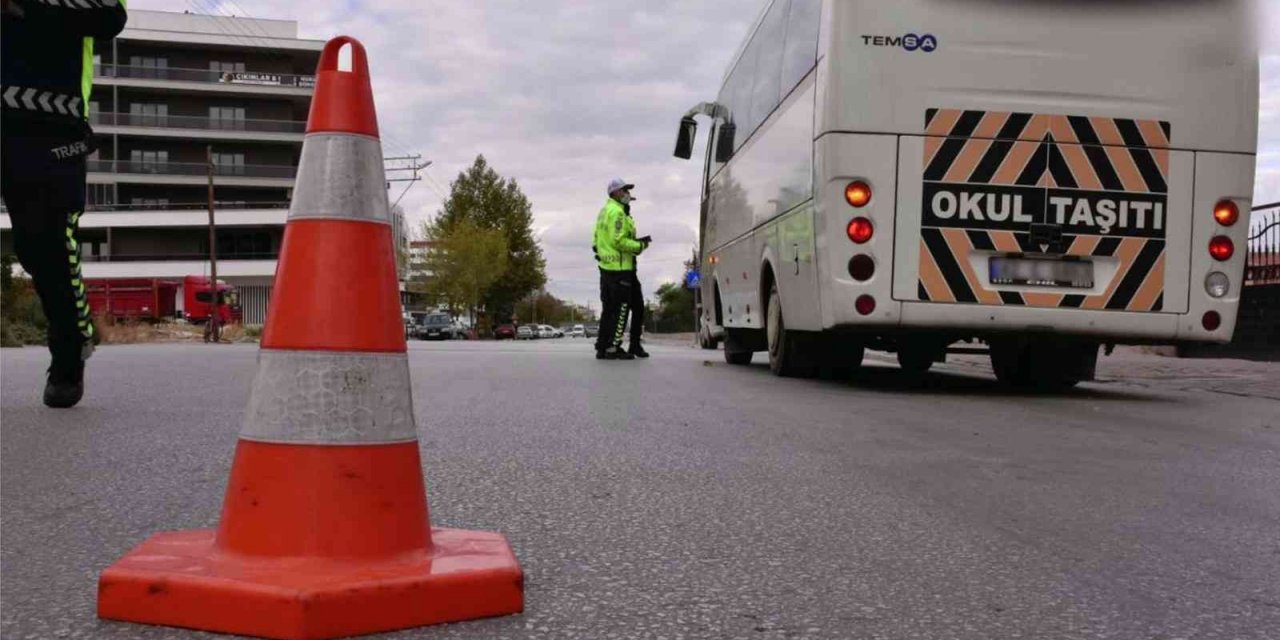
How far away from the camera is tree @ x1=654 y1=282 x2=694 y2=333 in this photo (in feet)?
289

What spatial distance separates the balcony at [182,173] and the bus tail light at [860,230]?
208 ft

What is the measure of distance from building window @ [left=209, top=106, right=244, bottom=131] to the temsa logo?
220 ft

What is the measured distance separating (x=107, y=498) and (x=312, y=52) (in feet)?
233

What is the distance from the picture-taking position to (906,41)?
790cm

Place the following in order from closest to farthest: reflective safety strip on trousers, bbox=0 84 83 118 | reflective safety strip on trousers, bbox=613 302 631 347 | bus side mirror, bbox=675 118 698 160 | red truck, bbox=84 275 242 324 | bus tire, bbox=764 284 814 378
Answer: reflective safety strip on trousers, bbox=0 84 83 118 < bus tire, bbox=764 284 814 378 < reflective safety strip on trousers, bbox=613 302 631 347 < bus side mirror, bbox=675 118 698 160 < red truck, bbox=84 275 242 324

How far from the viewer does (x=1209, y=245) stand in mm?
7977

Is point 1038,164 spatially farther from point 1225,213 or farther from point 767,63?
point 767,63

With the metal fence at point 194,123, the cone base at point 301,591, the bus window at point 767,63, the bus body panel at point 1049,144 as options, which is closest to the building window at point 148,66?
the metal fence at point 194,123

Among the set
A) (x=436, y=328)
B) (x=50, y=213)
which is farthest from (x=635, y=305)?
(x=436, y=328)

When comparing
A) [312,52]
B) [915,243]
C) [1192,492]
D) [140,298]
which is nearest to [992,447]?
[1192,492]

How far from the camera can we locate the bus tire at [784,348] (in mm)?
9961

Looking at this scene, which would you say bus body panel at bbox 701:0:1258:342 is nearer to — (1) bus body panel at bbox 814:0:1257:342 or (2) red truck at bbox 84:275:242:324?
(1) bus body panel at bbox 814:0:1257:342

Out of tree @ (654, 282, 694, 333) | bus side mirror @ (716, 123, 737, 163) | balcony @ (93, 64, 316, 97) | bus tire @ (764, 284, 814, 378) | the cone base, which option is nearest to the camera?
the cone base

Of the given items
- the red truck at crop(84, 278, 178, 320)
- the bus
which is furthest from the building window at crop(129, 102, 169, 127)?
the bus
